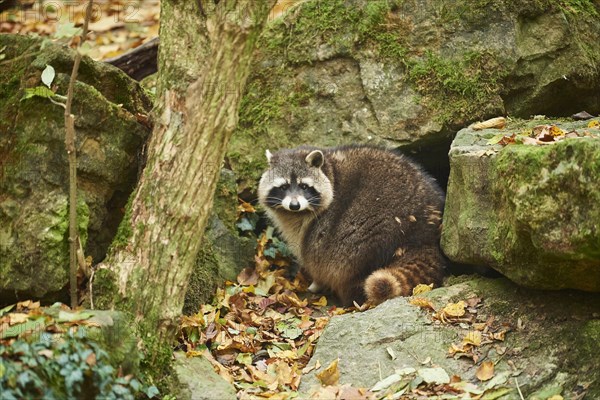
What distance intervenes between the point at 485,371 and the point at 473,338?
1.18 ft

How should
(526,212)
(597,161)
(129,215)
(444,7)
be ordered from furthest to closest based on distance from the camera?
(444,7), (129,215), (526,212), (597,161)

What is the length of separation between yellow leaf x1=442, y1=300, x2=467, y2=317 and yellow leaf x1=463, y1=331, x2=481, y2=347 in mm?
231

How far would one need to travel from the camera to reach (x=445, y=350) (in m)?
5.11

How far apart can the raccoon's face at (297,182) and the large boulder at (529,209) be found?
4.30 ft

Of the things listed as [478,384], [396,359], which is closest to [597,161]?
[478,384]

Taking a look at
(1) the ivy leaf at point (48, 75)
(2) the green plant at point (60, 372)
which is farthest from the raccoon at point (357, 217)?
(2) the green plant at point (60, 372)

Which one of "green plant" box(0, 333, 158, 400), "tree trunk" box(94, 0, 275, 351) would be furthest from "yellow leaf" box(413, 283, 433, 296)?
"green plant" box(0, 333, 158, 400)

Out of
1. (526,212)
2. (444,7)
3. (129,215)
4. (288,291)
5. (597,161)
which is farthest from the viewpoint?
Answer: (444,7)

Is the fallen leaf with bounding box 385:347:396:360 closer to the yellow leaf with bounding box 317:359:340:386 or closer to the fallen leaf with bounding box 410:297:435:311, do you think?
the yellow leaf with bounding box 317:359:340:386

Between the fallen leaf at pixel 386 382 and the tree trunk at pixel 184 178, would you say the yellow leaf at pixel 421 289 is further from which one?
the tree trunk at pixel 184 178

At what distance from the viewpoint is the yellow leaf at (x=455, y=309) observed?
5.41m

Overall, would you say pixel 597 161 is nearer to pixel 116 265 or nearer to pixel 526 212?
pixel 526 212

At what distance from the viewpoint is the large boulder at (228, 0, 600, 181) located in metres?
7.16

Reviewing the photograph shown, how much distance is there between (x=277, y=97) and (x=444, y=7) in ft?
5.92
